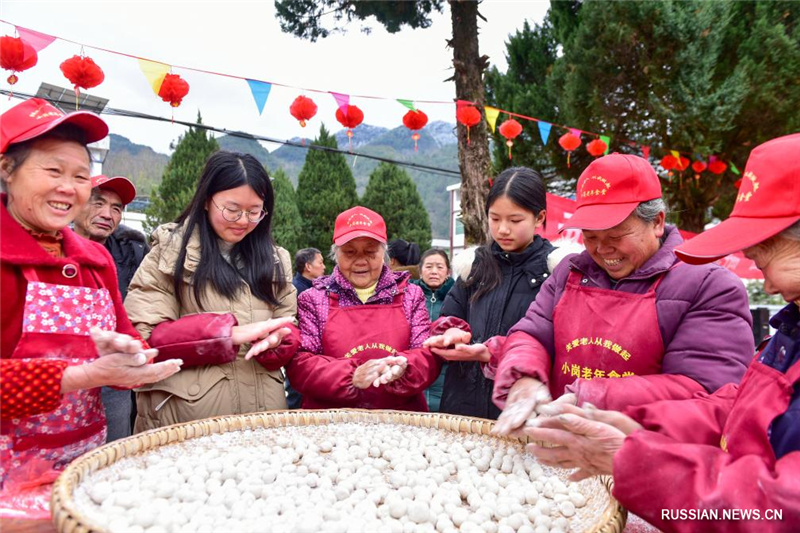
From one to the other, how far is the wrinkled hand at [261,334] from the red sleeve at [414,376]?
446 mm

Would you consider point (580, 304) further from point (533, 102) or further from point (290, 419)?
point (533, 102)

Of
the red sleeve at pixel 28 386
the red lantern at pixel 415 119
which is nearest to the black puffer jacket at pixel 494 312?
the red sleeve at pixel 28 386

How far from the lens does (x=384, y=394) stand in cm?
206

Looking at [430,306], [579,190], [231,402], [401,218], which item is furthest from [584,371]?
[401,218]

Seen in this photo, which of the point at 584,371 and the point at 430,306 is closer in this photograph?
the point at 584,371

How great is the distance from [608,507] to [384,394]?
106cm

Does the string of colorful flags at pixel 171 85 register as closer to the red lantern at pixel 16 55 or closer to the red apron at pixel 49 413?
the red lantern at pixel 16 55

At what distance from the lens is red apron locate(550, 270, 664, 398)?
140 centimetres

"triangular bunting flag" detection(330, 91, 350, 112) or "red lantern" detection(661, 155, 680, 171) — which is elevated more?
"triangular bunting flag" detection(330, 91, 350, 112)

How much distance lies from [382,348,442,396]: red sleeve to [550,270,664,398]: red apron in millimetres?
488

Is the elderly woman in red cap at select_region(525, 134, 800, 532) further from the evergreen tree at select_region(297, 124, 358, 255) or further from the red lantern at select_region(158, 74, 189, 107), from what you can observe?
the evergreen tree at select_region(297, 124, 358, 255)

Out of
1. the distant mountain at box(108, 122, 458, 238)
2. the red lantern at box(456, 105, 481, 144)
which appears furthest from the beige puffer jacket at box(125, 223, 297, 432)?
the distant mountain at box(108, 122, 458, 238)

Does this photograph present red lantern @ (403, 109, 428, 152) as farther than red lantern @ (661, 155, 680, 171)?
No

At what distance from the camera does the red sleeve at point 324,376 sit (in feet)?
6.13
